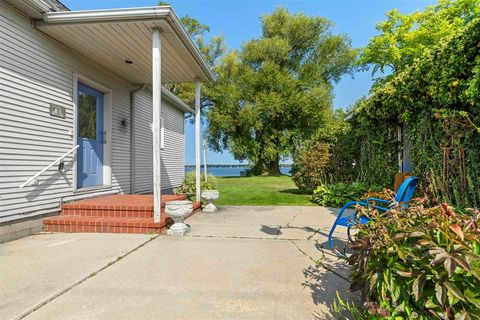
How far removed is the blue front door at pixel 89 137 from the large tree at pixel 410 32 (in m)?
15.8

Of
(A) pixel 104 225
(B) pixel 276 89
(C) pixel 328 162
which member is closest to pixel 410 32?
(B) pixel 276 89

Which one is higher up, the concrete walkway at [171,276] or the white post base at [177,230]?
the white post base at [177,230]

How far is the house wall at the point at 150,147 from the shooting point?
811 cm

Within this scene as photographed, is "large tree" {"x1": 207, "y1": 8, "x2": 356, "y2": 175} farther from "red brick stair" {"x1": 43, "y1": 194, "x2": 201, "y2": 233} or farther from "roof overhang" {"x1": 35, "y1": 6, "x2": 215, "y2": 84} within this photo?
"red brick stair" {"x1": 43, "y1": 194, "x2": 201, "y2": 233}

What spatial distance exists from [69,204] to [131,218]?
3.74 feet

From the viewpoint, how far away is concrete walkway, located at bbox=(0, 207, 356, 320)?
2180 mm

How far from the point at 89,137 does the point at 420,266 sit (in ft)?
20.5

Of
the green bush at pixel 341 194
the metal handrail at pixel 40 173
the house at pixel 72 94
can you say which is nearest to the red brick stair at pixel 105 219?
the house at pixel 72 94

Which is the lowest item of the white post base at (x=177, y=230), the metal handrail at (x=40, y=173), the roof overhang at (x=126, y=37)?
the white post base at (x=177, y=230)

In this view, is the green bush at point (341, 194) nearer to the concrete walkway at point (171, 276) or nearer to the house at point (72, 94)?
the concrete walkway at point (171, 276)

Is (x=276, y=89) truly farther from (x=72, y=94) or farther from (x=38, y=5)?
(x=38, y=5)

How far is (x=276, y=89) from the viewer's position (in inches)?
822

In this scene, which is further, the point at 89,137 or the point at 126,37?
the point at 89,137

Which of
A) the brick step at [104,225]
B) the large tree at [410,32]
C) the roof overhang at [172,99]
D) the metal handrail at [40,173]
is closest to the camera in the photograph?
the metal handrail at [40,173]
